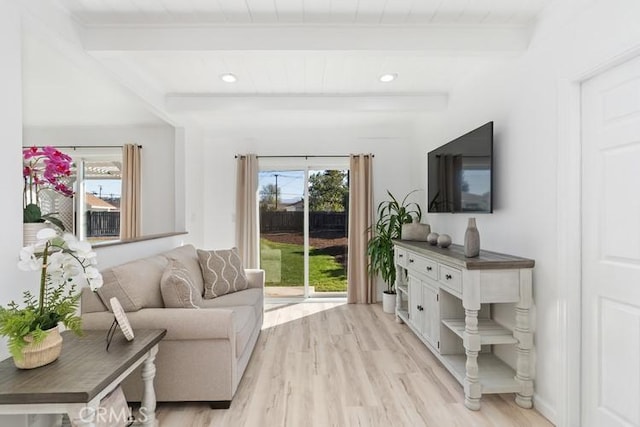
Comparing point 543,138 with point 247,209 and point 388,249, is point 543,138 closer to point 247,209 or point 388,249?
point 388,249

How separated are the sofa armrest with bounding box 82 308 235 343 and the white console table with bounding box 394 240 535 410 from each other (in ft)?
5.09

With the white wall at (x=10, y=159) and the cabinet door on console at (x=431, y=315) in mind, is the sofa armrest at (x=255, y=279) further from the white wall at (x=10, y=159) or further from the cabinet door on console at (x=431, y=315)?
the white wall at (x=10, y=159)

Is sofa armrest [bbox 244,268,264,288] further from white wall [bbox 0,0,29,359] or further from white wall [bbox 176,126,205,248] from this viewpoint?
white wall [bbox 0,0,29,359]

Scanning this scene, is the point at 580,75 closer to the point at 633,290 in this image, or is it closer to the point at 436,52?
the point at 436,52

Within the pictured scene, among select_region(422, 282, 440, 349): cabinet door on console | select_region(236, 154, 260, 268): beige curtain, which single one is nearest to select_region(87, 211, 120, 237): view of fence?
select_region(236, 154, 260, 268): beige curtain

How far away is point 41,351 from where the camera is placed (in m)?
1.50

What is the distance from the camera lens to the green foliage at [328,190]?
16.3 feet

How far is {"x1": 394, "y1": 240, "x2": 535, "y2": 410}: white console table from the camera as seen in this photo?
2.21 m

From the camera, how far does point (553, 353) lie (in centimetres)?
207

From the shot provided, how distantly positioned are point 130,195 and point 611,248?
4865 mm

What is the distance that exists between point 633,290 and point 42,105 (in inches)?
207

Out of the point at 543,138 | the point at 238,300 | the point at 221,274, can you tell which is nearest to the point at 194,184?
the point at 221,274

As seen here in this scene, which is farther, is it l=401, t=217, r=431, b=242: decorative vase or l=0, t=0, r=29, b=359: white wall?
l=401, t=217, r=431, b=242: decorative vase

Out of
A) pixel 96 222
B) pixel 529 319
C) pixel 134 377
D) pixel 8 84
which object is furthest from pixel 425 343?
pixel 96 222
